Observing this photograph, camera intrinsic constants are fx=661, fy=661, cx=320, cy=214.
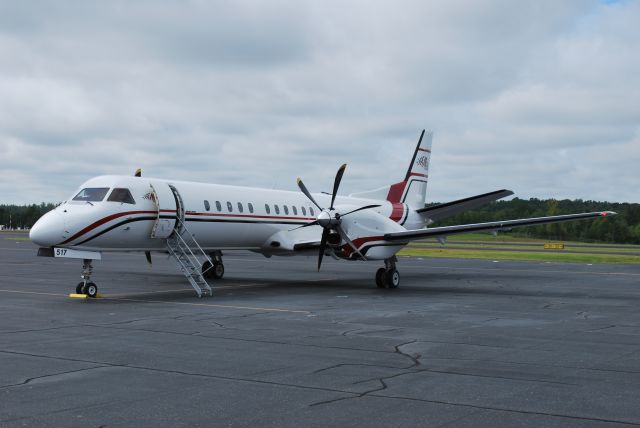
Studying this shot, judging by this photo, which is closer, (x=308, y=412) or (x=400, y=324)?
(x=308, y=412)

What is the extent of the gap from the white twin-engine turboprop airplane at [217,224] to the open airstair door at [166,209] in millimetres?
30

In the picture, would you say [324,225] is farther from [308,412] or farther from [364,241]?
[308,412]

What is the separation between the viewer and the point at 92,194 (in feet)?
61.6

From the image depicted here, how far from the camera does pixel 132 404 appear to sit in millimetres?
6809

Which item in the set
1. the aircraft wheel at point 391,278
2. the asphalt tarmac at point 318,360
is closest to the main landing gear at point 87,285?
the asphalt tarmac at point 318,360

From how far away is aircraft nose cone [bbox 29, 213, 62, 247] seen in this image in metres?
17.1

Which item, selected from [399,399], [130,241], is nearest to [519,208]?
[130,241]

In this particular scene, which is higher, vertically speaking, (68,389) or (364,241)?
(364,241)

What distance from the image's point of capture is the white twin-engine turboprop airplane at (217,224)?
59.1ft

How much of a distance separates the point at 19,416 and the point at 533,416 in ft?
16.2

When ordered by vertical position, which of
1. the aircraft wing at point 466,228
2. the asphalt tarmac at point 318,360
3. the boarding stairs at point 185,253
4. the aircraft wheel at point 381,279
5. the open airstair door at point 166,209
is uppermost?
the open airstair door at point 166,209

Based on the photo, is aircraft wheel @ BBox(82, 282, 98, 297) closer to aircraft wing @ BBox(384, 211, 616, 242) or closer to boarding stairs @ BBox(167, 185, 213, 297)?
boarding stairs @ BBox(167, 185, 213, 297)

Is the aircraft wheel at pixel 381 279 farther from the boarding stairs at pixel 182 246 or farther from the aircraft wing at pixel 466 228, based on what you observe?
the boarding stairs at pixel 182 246

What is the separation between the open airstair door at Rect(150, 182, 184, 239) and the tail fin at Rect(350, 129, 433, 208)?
10.4 meters
